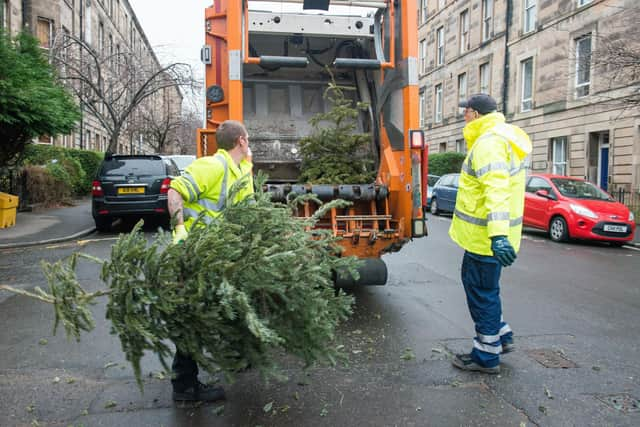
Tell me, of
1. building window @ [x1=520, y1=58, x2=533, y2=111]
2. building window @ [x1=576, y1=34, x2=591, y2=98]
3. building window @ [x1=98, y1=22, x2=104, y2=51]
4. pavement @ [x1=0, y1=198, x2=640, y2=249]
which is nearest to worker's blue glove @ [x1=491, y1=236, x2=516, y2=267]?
pavement @ [x1=0, y1=198, x2=640, y2=249]

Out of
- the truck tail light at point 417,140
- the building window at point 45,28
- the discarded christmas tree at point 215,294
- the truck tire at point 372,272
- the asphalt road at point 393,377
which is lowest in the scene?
the asphalt road at point 393,377

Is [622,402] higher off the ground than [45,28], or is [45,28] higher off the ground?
[45,28]

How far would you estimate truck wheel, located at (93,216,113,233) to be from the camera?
38.5 ft

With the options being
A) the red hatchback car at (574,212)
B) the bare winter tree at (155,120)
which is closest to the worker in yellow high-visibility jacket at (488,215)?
the red hatchback car at (574,212)

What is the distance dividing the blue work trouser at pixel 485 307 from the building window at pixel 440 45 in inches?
1233

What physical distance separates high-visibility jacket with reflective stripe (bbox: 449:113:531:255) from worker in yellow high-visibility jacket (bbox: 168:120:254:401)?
1605 mm

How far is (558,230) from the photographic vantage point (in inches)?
449

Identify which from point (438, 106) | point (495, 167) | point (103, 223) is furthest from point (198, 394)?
point (438, 106)

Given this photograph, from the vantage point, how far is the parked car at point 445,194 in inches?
663

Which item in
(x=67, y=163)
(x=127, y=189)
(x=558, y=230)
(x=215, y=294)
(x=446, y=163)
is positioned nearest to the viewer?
(x=215, y=294)

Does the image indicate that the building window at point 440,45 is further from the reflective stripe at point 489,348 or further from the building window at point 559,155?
the reflective stripe at point 489,348

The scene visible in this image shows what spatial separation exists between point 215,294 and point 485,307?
2131 millimetres

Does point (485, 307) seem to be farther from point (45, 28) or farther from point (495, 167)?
point (45, 28)

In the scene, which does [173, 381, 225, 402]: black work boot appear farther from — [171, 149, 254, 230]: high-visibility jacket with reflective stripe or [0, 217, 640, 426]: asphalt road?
[171, 149, 254, 230]: high-visibility jacket with reflective stripe
